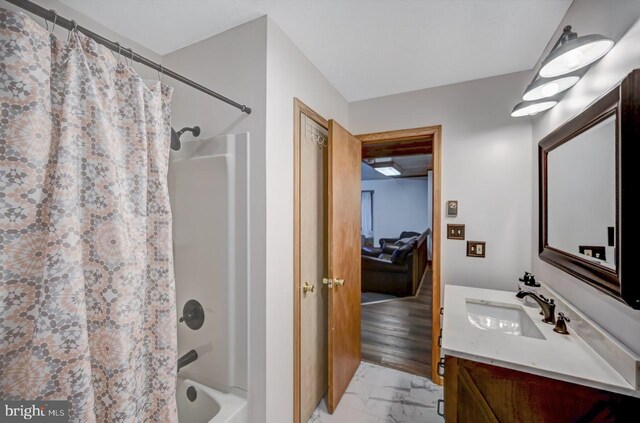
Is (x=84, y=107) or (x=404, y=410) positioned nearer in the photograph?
(x=84, y=107)

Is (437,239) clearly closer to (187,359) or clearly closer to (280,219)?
(280,219)

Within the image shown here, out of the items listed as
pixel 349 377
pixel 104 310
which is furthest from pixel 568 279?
pixel 104 310

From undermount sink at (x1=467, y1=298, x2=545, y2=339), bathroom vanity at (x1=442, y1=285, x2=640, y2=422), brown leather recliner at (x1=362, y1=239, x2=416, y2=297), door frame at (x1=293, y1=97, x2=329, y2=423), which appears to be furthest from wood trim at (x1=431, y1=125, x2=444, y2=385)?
brown leather recliner at (x1=362, y1=239, x2=416, y2=297)

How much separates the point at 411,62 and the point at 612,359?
1.87 metres

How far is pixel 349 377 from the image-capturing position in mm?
2145

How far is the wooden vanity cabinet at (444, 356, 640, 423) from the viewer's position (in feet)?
Answer: 2.94

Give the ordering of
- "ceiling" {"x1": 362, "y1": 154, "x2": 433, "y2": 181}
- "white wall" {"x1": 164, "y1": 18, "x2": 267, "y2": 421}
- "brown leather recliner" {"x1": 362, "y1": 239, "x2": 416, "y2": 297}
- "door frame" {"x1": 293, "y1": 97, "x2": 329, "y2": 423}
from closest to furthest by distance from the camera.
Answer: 1. "white wall" {"x1": 164, "y1": 18, "x2": 267, "y2": 421}
2. "door frame" {"x1": 293, "y1": 97, "x2": 329, "y2": 423}
3. "brown leather recliner" {"x1": 362, "y1": 239, "x2": 416, "y2": 297}
4. "ceiling" {"x1": 362, "y1": 154, "x2": 433, "y2": 181}

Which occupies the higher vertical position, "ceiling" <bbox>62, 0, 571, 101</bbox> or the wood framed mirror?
"ceiling" <bbox>62, 0, 571, 101</bbox>

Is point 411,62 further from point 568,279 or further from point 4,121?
point 4,121

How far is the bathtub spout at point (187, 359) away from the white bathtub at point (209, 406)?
0.17m

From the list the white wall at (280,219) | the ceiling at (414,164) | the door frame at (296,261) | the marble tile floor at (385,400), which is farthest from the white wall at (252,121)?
the ceiling at (414,164)

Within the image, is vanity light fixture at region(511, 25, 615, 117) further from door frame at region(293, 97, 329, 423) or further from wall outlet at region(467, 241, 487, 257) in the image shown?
door frame at region(293, 97, 329, 423)

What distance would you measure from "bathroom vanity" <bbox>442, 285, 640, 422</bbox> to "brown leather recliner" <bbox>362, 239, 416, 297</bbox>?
9.83ft

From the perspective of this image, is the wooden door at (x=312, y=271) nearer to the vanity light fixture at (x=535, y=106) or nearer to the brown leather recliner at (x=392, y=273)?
the vanity light fixture at (x=535, y=106)
